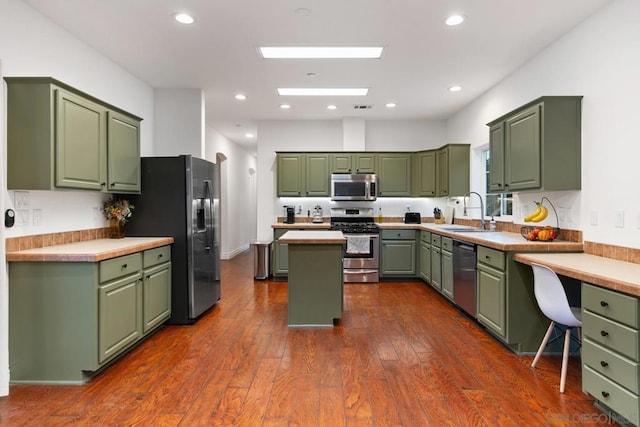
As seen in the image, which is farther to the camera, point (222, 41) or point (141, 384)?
point (222, 41)

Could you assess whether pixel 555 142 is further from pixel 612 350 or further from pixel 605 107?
pixel 612 350

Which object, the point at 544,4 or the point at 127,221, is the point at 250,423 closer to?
the point at 127,221

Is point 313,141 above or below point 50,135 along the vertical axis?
above

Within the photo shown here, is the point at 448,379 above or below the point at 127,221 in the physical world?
below

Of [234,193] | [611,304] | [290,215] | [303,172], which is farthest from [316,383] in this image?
[234,193]

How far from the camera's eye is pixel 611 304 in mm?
2014

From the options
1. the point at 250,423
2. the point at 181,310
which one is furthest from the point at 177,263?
the point at 250,423

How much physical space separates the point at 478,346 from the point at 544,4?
2858 millimetres

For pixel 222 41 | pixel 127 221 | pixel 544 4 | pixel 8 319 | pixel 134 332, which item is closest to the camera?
pixel 8 319

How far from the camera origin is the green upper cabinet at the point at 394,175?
248 inches

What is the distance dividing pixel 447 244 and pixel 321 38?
2.85 metres

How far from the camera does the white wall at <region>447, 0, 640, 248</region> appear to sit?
261cm

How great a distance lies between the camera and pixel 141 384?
2596mm

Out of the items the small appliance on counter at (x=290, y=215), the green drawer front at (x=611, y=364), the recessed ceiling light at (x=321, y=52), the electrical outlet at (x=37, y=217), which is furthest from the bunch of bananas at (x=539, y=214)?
the electrical outlet at (x=37, y=217)
